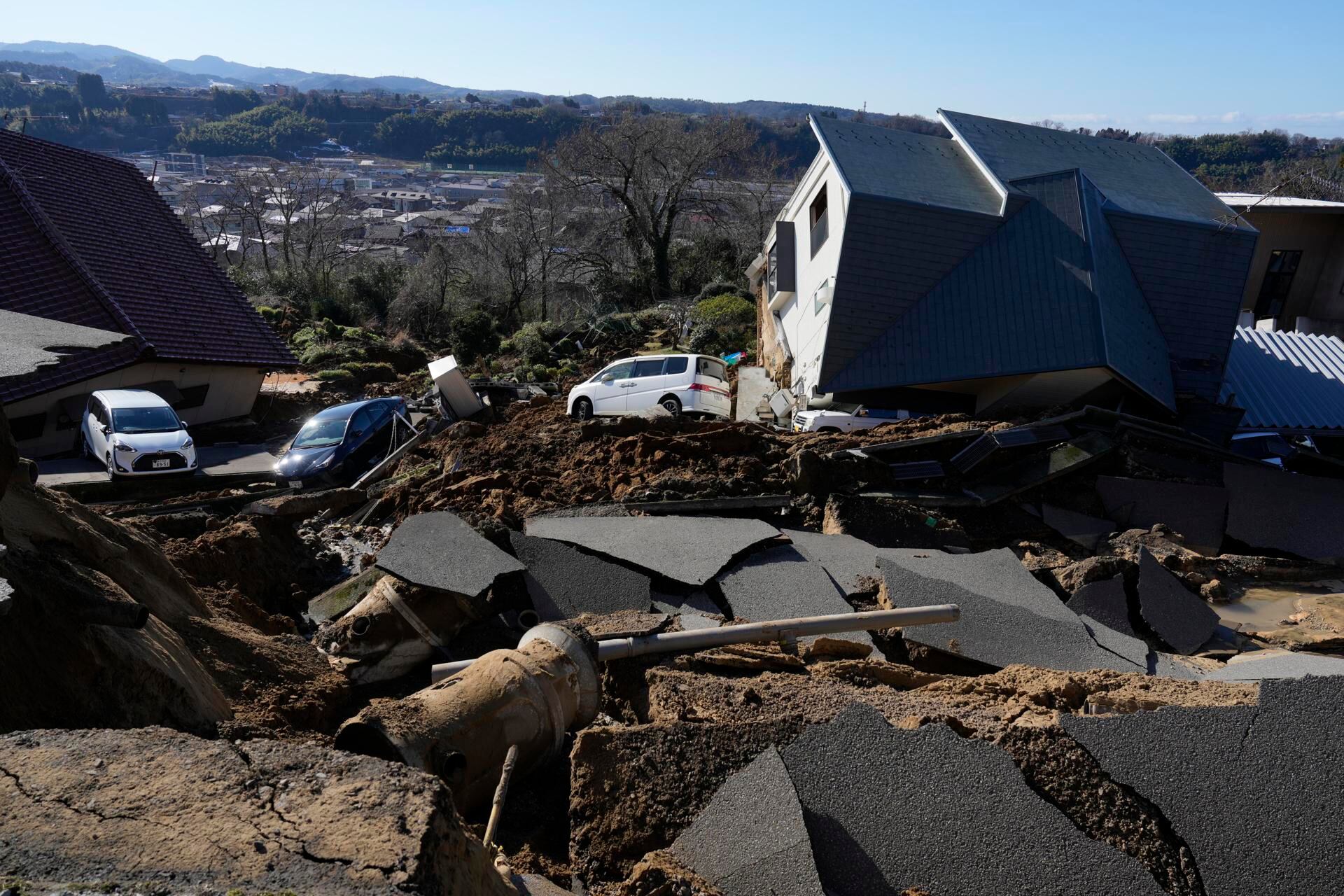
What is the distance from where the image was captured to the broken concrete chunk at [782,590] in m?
8.36

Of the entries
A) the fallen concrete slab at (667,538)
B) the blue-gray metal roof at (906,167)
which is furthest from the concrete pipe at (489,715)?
the blue-gray metal roof at (906,167)

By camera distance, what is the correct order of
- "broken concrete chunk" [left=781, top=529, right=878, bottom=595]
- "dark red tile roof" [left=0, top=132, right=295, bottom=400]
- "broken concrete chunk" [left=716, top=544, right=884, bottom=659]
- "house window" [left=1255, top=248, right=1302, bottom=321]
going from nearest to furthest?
"broken concrete chunk" [left=716, top=544, right=884, bottom=659] → "broken concrete chunk" [left=781, top=529, right=878, bottom=595] → "dark red tile roof" [left=0, top=132, right=295, bottom=400] → "house window" [left=1255, top=248, right=1302, bottom=321]

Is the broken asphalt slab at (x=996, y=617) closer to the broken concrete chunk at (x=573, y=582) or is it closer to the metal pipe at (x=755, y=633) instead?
the metal pipe at (x=755, y=633)

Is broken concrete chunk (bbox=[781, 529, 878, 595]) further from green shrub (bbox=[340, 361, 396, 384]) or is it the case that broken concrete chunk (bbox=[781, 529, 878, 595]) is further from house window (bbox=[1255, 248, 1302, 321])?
house window (bbox=[1255, 248, 1302, 321])

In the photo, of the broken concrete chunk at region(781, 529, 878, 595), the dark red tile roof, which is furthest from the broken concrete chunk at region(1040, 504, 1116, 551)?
the dark red tile roof

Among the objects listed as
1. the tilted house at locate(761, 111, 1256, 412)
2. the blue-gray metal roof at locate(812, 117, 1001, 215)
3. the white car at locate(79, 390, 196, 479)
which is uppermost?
the blue-gray metal roof at locate(812, 117, 1001, 215)

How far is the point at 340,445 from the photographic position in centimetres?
1639

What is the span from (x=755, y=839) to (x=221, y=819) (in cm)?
274

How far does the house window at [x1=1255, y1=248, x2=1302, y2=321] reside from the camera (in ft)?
→ 86.9

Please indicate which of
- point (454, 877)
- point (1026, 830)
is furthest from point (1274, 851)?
point (454, 877)

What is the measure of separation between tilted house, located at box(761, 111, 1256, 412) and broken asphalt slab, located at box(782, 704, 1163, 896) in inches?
473

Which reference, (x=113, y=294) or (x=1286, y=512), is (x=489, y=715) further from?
(x=113, y=294)

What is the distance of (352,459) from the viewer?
16469 millimetres

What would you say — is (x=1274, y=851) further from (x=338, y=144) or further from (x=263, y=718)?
(x=338, y=144)
